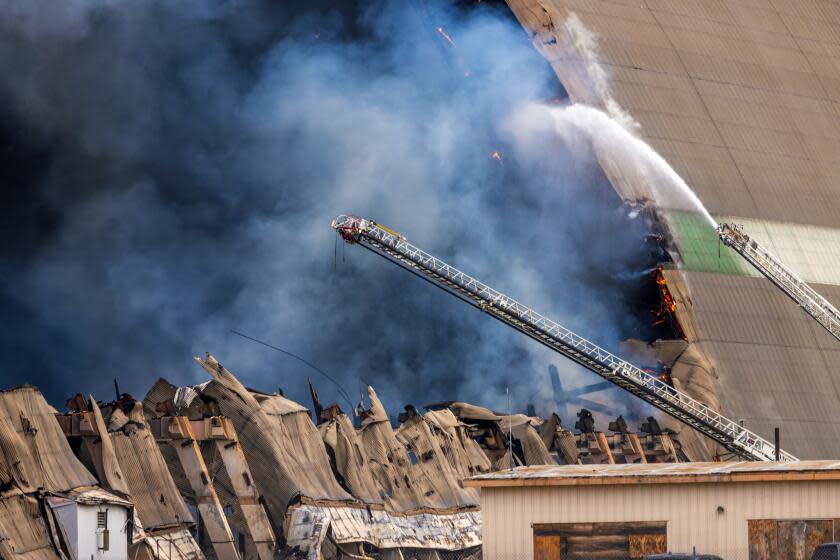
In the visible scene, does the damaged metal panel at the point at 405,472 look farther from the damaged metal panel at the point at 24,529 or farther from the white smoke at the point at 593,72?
the white smoke at the point at 593,72

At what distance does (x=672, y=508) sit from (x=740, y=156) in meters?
50.7

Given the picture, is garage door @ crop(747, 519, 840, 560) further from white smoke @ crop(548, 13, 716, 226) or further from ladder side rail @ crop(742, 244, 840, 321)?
white smoke @ crop(548, 13, 716, 226)

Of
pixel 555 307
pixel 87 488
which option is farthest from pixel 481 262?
pixel 87 488

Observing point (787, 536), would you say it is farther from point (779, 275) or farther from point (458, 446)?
point (779, 275)

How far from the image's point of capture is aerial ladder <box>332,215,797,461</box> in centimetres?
6838

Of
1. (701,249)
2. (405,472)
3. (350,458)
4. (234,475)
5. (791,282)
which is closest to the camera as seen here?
(234,475)

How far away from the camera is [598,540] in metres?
37.6

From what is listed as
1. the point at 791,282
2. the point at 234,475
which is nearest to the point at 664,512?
the point at 234,475

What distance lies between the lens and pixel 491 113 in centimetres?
8244

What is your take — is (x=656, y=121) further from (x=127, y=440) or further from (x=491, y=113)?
(x=127, y=440)

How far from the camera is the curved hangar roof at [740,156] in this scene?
259ft

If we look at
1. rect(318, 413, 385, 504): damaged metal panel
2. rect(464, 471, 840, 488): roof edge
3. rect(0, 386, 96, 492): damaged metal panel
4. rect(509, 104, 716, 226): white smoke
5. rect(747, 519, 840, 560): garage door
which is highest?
rect(509, 104, 716, 226): white smoke

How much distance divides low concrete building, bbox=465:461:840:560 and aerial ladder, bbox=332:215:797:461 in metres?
30.3

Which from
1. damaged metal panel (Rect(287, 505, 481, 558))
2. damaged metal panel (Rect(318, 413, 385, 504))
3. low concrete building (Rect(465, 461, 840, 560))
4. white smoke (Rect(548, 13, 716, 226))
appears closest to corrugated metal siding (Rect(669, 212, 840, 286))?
white smoke (Rect(548, 13, 716, 226))
